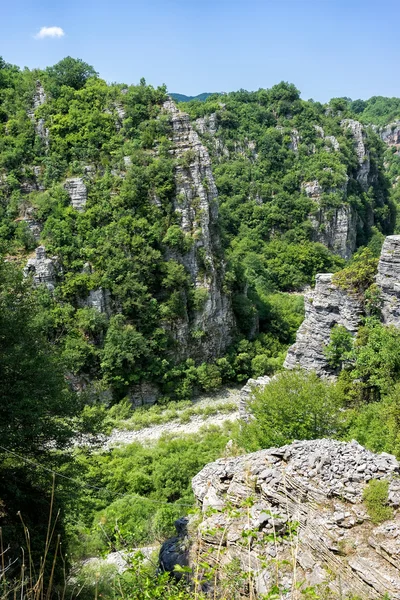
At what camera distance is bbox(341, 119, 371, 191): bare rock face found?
6053cm

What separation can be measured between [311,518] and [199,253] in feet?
80.2

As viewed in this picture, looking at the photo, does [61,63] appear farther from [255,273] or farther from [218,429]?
[218,429]

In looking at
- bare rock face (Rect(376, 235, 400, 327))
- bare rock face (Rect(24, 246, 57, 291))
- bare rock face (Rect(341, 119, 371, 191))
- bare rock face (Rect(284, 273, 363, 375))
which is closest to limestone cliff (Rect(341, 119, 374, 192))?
bare rock face (Rect(341, 119, 371, 191))

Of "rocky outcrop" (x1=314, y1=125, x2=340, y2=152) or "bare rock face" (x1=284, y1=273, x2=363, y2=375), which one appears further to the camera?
"rocky outcrop" (x1=314, y1=125, x2=340, y2=152)

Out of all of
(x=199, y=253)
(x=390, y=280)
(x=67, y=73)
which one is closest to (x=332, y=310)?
(x=390, y=280)

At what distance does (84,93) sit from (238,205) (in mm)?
22604

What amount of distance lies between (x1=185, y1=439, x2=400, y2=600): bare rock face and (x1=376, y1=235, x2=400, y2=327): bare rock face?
8515mm

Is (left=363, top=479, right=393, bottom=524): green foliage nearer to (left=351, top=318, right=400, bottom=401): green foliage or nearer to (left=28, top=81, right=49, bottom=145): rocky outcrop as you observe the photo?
(left=351, top=318, right=400, bottom=401): green foliage

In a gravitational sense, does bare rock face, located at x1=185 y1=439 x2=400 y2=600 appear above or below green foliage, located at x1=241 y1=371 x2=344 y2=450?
above

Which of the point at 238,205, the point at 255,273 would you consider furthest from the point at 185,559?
the point at 238,205

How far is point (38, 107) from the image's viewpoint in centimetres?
3198


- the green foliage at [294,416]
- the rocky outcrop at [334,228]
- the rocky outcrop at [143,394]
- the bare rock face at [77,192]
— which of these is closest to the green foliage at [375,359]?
the green foliage at [294,416]

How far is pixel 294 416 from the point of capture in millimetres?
12484

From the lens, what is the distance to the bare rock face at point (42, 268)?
26.3 meters
